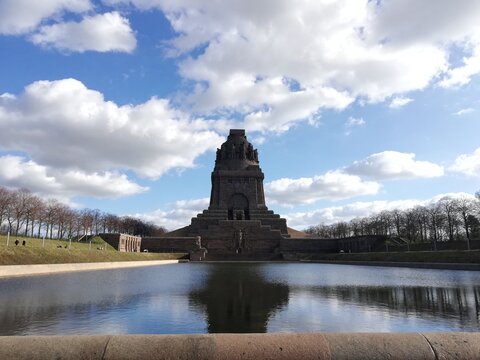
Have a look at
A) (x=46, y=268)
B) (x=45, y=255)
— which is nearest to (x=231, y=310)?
(x=46, y=268)

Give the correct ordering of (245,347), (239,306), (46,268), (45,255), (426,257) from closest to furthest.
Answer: (245,347)
(239,306)
(46,268)
(45,255)
(426,257)

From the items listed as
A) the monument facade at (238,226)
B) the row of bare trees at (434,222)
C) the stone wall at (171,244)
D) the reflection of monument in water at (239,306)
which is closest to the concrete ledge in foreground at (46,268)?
the reflection of monument in water at (239,306)

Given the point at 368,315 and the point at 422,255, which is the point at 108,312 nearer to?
the point at 368,315

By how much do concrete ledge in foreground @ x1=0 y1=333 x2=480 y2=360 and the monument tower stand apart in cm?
7039

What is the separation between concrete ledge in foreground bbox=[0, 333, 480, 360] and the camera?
4230 millimetres

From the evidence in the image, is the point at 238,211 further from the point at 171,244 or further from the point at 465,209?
the point at 465,209

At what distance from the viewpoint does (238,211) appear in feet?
295

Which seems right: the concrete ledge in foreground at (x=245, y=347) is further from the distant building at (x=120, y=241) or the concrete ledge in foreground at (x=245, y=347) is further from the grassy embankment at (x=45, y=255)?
the distant building at (x=120, y=241)

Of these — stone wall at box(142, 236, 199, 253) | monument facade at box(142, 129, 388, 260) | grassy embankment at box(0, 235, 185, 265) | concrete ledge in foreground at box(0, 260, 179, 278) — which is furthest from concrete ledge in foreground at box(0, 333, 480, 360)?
stone wall at box(142, 236, 199, 253)

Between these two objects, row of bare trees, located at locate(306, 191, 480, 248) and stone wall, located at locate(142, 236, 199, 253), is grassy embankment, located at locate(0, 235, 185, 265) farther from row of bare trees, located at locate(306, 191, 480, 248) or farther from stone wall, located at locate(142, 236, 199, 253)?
row of bare trees, located at locate(306, 191, 480, 248)

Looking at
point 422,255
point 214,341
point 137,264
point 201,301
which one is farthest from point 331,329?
point 137,264

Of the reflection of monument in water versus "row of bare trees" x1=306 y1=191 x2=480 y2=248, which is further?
"row of bare trees" x1=306 y1=191 x2=480 y2=248

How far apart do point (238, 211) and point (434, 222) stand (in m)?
39.6

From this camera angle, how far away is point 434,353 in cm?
435
